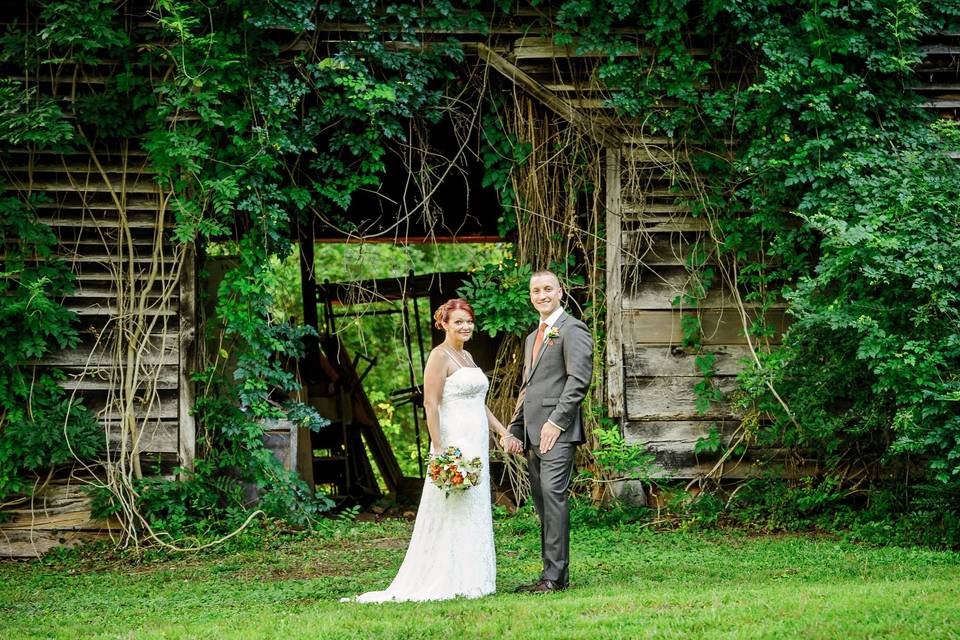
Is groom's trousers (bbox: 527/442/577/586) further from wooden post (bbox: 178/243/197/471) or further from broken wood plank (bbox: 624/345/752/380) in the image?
wooden post (bbox: 178/243/197/471)

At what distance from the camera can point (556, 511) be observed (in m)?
5.89

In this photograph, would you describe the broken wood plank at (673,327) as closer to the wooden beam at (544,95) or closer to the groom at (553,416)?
the wooden beam at (544,95)

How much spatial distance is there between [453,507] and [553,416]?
86cm

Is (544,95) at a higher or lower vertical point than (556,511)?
higher

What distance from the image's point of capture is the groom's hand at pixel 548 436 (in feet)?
19.4

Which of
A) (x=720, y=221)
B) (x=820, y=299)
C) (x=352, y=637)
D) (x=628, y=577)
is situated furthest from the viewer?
(x=720, y=221)

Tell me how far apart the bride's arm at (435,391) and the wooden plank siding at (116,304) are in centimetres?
337

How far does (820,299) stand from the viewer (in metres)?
7.98

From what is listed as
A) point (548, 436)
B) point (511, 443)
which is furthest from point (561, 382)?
point (511, 443)

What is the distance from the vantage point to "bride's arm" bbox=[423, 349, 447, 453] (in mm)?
6191

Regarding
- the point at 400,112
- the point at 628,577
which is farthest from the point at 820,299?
the point at 400,112

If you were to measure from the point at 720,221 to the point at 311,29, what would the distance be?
13.0 feet

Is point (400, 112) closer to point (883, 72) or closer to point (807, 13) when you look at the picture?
point (807, 13)

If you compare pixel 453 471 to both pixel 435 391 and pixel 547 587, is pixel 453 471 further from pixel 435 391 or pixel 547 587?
pixel 547 587
